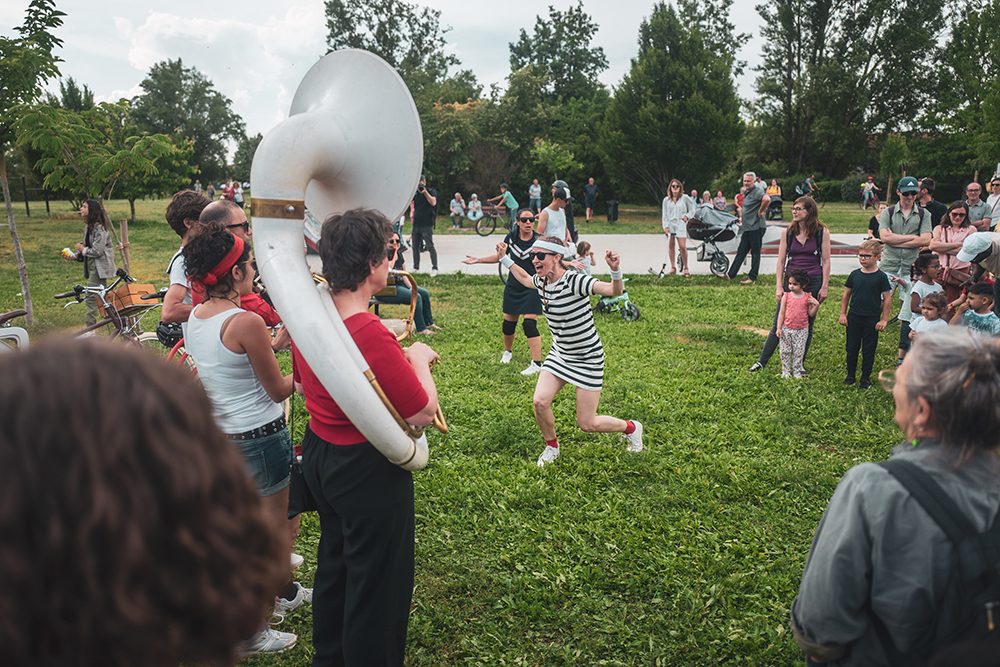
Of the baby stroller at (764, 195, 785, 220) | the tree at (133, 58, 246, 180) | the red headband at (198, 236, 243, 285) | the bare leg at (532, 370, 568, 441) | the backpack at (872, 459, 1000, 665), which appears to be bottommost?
the bare leg at (532, 370, 568, 441)

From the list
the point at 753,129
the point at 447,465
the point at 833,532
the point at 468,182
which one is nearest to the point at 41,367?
the point at 833,532

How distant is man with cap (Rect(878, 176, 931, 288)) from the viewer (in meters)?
7.37

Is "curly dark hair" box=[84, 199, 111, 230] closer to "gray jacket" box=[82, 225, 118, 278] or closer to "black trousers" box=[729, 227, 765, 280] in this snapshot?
"gray jacket" box=[82, 225, 118, 278]

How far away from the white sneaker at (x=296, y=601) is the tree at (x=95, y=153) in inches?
292

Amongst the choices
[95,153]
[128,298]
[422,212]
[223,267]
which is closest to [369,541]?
[223,267]

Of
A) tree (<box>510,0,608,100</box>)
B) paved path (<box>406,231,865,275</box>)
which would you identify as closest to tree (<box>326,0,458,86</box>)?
tree (<box>510,0,608,100</box>)

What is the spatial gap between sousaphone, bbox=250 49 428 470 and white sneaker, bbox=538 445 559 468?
263 cm

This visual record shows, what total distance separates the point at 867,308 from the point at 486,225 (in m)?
17.0

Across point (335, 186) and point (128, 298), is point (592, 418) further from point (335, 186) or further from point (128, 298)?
point (128, 298)

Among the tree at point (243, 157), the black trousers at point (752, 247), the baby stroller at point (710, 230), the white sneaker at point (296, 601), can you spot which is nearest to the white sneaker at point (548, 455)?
the white sneaker at point (296, 601)

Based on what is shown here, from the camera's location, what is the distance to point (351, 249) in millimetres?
2434

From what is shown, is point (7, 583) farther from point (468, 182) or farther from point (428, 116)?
point (428, 116)

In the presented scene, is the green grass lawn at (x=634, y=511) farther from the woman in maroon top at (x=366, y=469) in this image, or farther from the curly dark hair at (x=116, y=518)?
the curly dark hair at (x=116, y=518)

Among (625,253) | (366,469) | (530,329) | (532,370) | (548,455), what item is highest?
(625,253)
